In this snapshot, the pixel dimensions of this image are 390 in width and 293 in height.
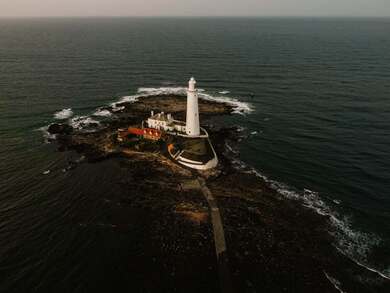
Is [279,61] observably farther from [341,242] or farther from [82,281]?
[82,281]

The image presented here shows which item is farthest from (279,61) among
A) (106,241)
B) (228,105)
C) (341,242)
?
(106,241)

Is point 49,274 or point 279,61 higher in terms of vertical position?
point 279,61

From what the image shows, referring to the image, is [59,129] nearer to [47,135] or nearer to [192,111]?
[47,135]

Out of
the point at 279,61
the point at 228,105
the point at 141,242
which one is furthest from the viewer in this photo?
the point at 279,61

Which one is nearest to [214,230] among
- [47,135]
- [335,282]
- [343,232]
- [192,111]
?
[335,282]

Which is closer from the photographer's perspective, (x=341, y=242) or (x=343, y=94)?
(x=341, y=242)

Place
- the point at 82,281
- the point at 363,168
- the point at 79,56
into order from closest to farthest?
the point at 82,281 < the point at 363,168 < the point at 79,56

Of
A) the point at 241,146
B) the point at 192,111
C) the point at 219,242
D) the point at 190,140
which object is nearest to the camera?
the point at 219,242
